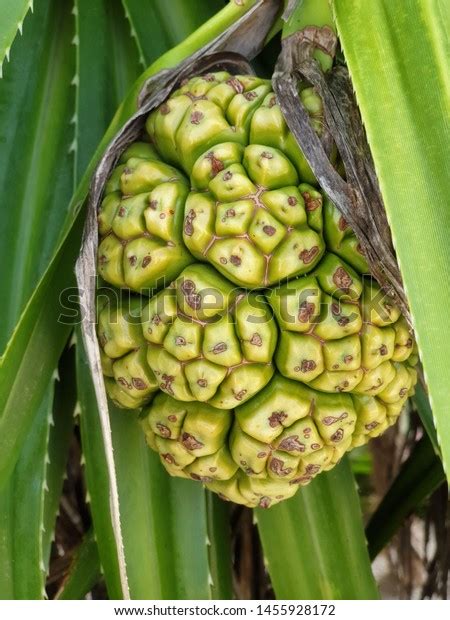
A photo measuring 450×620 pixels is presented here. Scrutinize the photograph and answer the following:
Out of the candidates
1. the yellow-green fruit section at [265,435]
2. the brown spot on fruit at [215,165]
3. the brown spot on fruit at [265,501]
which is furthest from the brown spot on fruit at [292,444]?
the brown spot on fruit at [215,165]

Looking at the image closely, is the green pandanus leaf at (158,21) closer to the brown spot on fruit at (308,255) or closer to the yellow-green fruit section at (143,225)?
the yellow-green fruit section at (143,225)

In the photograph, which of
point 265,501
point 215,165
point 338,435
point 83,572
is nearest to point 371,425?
point 338,435

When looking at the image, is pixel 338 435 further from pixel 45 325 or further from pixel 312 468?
pixel 45 325

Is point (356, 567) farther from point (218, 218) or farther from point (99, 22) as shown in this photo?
point (99, 22)

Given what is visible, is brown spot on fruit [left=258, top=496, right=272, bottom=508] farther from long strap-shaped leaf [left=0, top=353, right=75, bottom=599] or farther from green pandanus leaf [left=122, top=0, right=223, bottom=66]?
green pandanus leaf [left=122, top=0, right=223, bottom=66]

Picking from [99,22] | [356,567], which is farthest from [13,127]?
[356,567]
